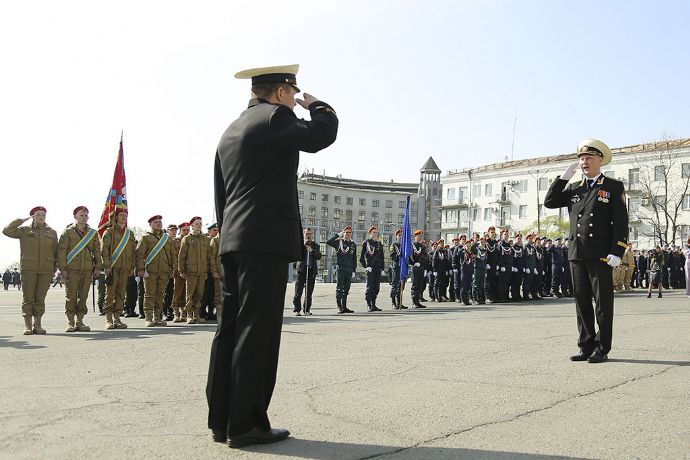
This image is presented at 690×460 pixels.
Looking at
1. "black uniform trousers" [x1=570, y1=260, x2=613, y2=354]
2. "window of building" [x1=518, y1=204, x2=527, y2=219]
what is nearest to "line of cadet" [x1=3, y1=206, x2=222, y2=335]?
"black uniform trousers" [x1=570, y1=260, x2=613, y2=354]

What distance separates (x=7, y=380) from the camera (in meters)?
5.95

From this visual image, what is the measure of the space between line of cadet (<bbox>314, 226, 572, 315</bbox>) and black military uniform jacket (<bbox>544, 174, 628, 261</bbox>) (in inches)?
385

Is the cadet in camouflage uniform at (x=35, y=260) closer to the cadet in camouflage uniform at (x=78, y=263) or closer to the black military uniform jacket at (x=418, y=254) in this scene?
the cadet in camouflage uniform at (x=78, y=263)

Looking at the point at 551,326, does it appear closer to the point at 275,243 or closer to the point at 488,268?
the point at 275,243

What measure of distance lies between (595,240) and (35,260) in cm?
848

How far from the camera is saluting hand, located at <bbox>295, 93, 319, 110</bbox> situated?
4132mm

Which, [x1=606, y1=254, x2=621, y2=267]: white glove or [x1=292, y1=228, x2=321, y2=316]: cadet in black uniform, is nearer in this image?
[x1=606, y1=254, x2=621, y2=267]: white glove

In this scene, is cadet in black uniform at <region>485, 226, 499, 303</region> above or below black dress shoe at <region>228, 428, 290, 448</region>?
above

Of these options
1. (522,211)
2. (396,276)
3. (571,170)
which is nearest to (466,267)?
(396,276)

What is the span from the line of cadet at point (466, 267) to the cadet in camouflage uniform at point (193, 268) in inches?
131

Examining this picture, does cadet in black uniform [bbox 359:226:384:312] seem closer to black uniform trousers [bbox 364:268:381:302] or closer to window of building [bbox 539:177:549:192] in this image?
black uniform trousers [bbox 364:268:381:302]

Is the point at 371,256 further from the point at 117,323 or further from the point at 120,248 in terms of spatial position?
the point at 117,323

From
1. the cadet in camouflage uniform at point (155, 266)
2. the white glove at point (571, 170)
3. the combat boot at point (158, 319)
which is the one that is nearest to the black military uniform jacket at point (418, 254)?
the cadet in camouflage uniform at point (155, 266)

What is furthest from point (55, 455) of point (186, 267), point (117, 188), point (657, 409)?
point (117, 188)
